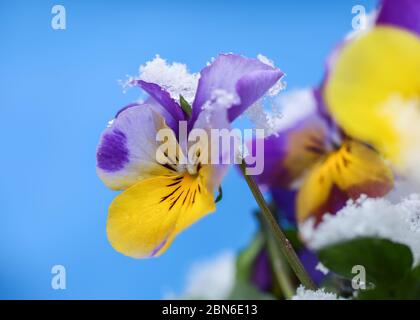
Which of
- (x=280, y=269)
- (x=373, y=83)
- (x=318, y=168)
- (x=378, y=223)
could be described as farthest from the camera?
(x=280, y=269)

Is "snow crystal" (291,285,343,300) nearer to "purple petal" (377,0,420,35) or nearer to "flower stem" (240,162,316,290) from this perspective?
"flower stem" (240,162,316,290)

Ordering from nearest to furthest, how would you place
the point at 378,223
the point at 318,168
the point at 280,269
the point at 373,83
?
1. the point at 373,83
2. the point at 378,223
3. the point at 318,168
4. the point at 280,269

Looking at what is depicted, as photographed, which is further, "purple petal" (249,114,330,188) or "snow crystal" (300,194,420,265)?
"purple petal" (249,114,330,188)

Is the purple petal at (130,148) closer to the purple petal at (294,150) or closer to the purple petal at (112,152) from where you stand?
the purple petal at (112,152)

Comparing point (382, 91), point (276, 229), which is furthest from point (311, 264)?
point (382, 91)

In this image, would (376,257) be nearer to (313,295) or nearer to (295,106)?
(313,295)

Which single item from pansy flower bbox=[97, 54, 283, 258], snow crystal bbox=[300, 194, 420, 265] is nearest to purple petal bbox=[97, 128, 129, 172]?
pansy flower bbox=[97, 54, 283, 258]
